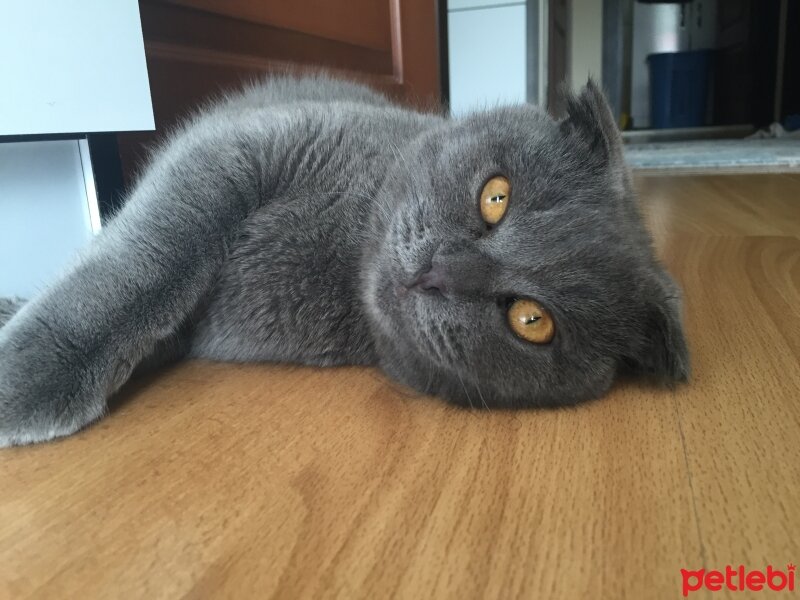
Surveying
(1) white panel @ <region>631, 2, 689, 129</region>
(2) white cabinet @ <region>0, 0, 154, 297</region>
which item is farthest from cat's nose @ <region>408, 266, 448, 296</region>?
(1) white panel @ <region>631, 2, 689, 129</region>

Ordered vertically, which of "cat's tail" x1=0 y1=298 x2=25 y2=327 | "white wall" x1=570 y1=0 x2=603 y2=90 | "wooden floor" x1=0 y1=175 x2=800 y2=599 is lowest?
"wooden floor" x1=0 y1=175 x2=800 y2=599

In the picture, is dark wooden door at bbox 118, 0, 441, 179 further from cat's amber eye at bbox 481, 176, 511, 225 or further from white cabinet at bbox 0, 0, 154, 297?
cat's amber eye at bbox 481, 176, 511, 225

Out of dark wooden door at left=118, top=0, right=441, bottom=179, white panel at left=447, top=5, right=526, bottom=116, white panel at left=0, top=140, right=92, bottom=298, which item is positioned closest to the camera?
white panel at left=0, top=140, right=92, bottom=298

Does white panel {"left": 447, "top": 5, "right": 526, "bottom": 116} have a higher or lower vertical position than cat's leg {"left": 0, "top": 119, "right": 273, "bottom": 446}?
higher

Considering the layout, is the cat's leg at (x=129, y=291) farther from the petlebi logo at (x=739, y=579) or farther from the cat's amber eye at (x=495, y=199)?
the petlebi logo at (x=739, y=579)

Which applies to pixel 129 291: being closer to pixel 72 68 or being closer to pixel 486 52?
pixel 72 68

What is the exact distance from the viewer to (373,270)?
892mm

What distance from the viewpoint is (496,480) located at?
0.68 metres

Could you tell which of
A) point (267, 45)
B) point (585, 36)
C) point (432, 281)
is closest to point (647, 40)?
point (585, 36)

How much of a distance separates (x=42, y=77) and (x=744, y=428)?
1.09m

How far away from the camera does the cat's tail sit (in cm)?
101

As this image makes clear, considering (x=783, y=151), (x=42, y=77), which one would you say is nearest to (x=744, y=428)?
(x=42, y=77)

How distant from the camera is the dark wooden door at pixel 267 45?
4.65 ft

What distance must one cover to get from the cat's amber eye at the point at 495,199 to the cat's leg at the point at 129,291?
34cm
